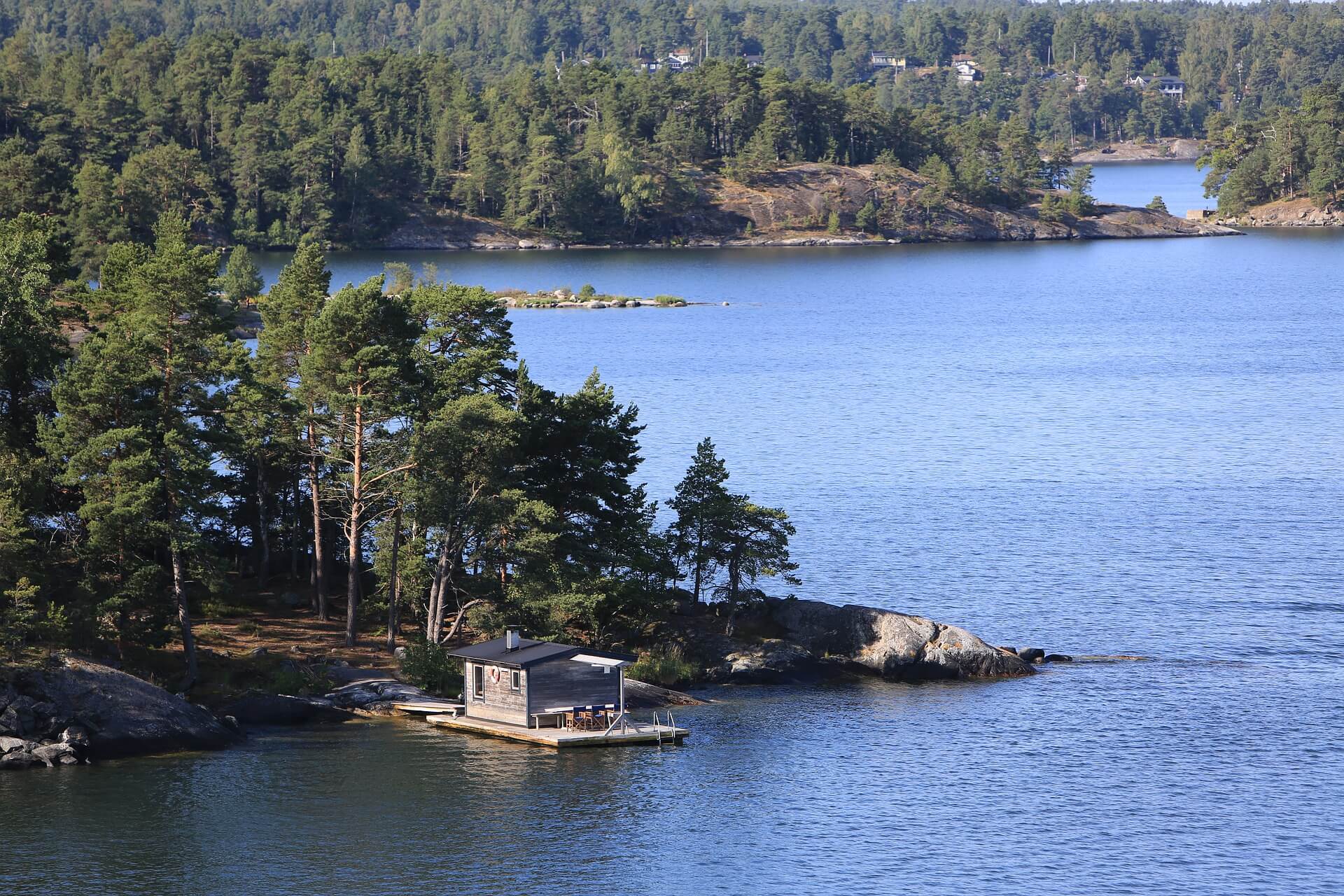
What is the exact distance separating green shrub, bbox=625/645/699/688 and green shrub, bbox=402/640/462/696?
6.10m

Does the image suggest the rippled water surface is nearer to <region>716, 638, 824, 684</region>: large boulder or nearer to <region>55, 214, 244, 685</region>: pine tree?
<region>716, 638, 824, 684</region>: large boulder

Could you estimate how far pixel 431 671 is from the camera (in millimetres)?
56000

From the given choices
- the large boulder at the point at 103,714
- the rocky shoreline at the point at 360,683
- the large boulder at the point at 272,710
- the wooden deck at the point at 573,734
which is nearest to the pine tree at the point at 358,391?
the large boulder at the point at 272,710

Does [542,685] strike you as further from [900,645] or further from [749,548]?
[900,645]

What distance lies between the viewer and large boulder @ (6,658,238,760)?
4856 centimetres

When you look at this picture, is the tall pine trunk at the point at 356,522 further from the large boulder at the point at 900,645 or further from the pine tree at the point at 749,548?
the large boulder at the point at 900,645

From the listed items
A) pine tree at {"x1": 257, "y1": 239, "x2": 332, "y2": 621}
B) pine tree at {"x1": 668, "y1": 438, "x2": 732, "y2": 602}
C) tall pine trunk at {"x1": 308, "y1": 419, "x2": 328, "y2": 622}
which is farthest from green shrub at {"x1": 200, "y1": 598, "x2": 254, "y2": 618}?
pine tree at {"x1": 668, "y1": 438, "x2": 732, "y2": 602}

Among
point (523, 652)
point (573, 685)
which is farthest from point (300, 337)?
point (573, 685)

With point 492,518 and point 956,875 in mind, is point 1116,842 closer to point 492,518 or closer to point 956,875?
point 956,875

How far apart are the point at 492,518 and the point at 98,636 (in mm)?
12982

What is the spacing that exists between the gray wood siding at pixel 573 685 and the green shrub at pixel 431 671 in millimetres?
4370

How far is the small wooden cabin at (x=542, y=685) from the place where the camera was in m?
52.7

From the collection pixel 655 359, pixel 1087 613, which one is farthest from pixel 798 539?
pixel 655 359

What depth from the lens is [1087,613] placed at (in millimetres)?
68125
